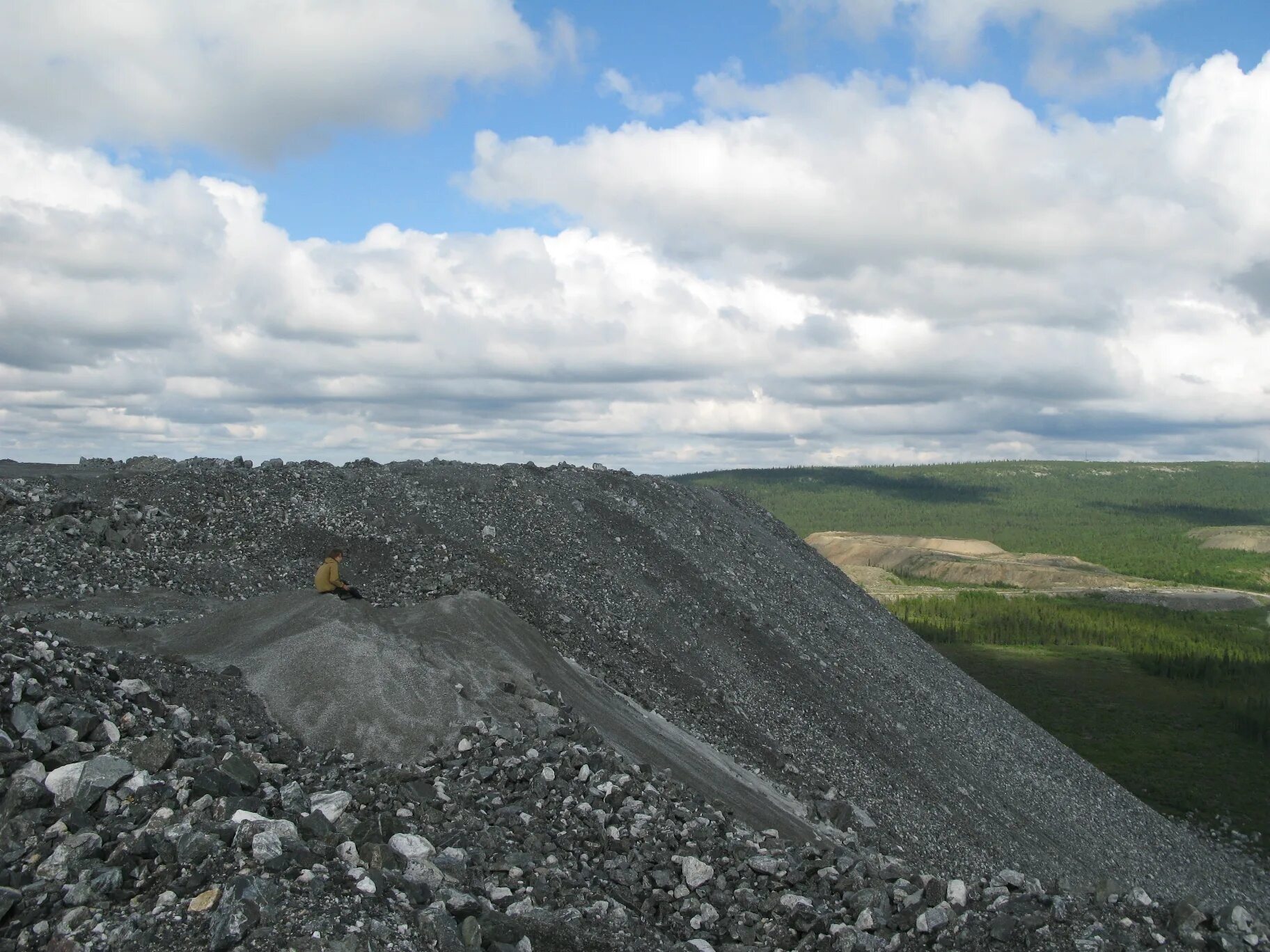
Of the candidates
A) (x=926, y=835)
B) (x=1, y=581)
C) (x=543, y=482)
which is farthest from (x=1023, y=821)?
(x=1, y=581)

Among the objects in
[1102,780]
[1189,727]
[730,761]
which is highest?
[730,761]

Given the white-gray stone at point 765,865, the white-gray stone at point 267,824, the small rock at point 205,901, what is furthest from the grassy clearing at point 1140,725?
the small rock at point 205,901

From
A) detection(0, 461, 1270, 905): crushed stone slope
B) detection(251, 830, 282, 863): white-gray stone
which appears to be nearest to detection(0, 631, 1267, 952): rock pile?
detection(251, 830, 282, 863): white-gray stone

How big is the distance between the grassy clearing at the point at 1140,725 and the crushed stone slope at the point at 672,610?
5516 mm

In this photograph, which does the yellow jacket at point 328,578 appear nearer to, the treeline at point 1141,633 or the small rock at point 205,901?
the small rock at point 205,901

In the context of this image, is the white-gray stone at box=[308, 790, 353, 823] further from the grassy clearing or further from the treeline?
the treeline

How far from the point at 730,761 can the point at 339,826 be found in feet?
29.6

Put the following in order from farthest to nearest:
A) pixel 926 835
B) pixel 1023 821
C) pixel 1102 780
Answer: pixel 1102 780, pixel 1023 821, pixel 926 835

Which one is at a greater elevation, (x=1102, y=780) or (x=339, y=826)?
(x=339, y=826)

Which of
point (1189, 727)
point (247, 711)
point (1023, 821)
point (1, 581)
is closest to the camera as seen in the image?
point (247, 711)

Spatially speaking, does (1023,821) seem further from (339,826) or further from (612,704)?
(339,826)

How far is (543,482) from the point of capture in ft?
77.8

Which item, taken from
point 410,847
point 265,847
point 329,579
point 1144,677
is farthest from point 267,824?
point 1144,677

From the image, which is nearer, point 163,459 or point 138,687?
point 138,687
